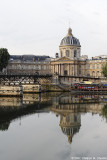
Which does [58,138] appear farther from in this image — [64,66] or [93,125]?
[64,66]

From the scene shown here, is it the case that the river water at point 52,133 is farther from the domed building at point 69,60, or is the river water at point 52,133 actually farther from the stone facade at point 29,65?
the stone facade at point 29,65

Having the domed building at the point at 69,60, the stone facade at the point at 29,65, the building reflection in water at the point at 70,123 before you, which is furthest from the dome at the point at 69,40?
the building reflection in water at the point at 70,123

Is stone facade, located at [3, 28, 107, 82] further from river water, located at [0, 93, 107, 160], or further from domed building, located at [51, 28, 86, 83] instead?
river water, located at [0, 93, 107, 160]

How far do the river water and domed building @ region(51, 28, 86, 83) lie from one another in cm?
8184

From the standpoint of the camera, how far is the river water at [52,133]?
24.4 meters

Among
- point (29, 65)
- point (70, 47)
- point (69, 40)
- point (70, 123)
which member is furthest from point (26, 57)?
point (70, 123)

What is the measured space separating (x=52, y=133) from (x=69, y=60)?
324 ft

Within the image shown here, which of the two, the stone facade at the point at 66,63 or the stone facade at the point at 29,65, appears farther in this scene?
the stone facade at the point at 29,65

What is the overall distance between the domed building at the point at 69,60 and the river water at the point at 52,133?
8184 centimetres

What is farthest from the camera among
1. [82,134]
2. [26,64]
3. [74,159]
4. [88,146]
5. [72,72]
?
[26,64]

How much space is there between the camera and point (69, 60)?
421 feet

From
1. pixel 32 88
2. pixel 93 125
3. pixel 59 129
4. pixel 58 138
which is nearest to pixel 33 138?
pixel 58 138

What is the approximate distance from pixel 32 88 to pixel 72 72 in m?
51.6

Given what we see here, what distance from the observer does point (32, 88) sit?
79.4m
